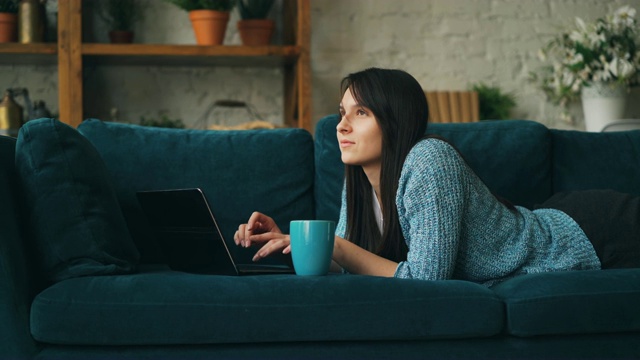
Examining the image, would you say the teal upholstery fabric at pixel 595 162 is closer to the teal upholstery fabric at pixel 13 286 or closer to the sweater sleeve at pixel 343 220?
the sweater sleeve at pixel 343 220

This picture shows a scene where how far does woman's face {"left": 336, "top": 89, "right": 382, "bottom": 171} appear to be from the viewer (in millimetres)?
2135

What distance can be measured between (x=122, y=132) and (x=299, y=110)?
1.51m

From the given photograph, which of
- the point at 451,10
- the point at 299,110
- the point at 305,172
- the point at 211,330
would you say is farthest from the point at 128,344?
the point at 451,10

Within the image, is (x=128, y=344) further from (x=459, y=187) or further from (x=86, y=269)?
(x=459, y=187)

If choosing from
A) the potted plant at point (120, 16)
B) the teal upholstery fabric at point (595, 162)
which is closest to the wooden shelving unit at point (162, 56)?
the potted plant at point (120, 16)

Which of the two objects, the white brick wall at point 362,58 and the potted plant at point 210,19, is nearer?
the potted plant at point 210,19

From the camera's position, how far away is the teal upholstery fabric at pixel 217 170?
2520mm

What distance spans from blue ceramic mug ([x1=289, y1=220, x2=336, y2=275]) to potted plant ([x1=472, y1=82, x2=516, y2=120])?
9.11 ft

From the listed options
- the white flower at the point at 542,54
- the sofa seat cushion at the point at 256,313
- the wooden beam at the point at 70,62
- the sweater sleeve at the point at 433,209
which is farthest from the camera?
the white flower at the point at 542,54

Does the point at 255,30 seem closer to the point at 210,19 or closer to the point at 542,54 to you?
the point at 210,19

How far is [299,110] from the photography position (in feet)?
13.1

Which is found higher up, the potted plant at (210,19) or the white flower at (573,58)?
the potted plant at (210,19)

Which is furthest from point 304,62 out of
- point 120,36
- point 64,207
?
point 64,207

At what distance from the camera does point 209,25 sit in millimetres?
4031
